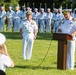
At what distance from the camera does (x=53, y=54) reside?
17.6 meters

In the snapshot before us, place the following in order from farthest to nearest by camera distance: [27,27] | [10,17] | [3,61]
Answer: [10,17], [27,27], [3,61]

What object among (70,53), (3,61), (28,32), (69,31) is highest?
(3,61)

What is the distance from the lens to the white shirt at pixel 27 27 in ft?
48.4

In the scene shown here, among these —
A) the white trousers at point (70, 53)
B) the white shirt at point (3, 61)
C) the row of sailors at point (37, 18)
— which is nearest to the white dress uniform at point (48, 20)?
the row of sailors at point (37, 18)

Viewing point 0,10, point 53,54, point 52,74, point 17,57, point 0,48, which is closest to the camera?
point 0,48

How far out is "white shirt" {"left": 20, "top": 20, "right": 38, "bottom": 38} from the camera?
14.7 metres

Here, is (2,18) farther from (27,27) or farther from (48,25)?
(27,27)

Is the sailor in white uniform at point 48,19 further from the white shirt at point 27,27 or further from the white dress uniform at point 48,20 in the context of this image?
the white shirt at point 27,27

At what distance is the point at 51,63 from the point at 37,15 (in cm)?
1863

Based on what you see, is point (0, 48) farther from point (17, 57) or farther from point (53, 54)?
point (53, 54)

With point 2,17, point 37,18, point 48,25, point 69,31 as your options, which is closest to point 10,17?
point 2,17

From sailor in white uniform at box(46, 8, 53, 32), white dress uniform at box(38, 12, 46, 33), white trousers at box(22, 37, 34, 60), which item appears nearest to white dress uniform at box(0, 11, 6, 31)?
white dress uniform at box(38, 12, 46, 33)

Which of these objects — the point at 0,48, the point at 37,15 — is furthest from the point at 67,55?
the point at 37,15

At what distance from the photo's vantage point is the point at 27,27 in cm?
1479
